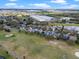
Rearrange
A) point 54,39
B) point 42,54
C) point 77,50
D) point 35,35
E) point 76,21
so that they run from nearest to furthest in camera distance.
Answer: point 42,54, point 77,50, point 54,39, point 35,35, point 76,21

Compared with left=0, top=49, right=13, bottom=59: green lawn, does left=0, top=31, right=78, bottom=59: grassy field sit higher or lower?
higher

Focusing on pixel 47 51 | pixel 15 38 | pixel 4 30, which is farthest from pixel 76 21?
pixel 47 51

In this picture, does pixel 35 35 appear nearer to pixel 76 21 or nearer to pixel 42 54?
pixel 42 54

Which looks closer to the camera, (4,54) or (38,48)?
(4,54)

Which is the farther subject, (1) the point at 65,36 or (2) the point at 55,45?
(1) the point at 65,36

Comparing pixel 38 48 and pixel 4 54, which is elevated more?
pixel 38 48

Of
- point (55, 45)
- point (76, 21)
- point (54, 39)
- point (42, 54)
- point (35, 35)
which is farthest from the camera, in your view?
point (76, 21)

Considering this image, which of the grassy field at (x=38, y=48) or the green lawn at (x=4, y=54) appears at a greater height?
the grassy field at (x=38, y=48)
